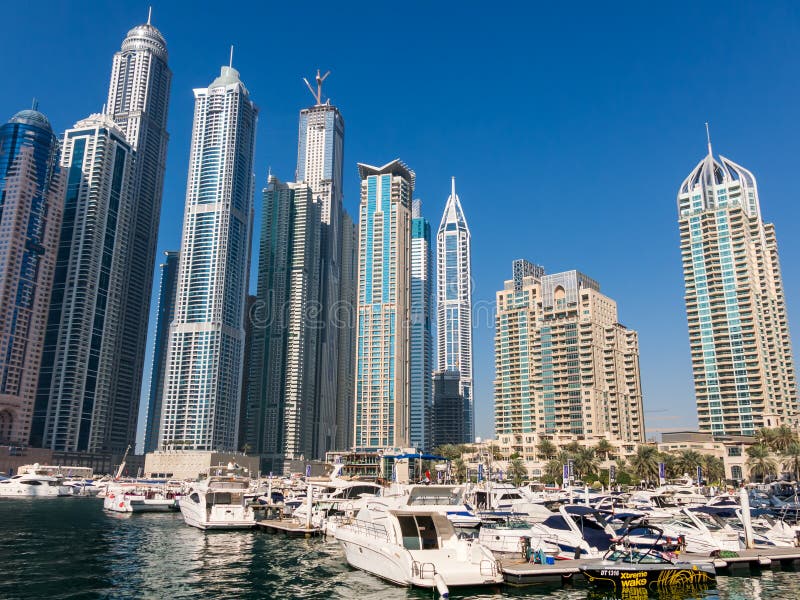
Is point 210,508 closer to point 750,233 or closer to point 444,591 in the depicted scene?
point 444,591

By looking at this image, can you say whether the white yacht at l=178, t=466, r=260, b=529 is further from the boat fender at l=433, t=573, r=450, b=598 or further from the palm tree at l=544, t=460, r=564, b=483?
the palm tree at l=544, t=460, r=564, b=483

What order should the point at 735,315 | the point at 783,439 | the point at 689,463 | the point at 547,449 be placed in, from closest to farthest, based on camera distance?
the point at 783,439
the point at 689,463
the point at 547,449
the point at 735,315

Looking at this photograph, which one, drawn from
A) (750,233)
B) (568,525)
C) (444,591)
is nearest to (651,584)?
(568,525)

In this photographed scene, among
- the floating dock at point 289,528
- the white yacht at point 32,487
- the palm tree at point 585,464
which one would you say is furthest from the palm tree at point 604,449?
the white yacht at point 32,487

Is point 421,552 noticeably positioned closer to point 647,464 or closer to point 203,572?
point 203,572

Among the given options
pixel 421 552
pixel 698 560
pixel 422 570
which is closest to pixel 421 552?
pixel 421 552

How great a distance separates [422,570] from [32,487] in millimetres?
145966

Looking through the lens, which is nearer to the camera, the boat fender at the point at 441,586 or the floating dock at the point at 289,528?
the boat fender at the point at 441,586

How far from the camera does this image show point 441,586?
3066cm

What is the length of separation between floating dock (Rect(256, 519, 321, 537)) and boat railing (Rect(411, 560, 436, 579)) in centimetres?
2954

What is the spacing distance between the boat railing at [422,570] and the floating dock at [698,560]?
5.33 meters

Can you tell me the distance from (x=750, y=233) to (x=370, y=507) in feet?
610

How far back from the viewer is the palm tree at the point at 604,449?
516 feet

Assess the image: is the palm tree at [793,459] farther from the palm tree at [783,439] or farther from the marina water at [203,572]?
the marina water at [203,572]
